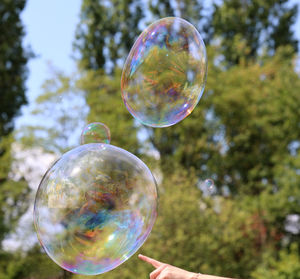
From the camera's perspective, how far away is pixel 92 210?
266cm

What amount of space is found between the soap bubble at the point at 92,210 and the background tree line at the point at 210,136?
7.75m

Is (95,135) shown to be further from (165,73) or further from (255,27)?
(255,27)

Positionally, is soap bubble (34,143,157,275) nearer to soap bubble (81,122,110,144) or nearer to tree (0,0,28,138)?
soap bubble (81,122,110,144)

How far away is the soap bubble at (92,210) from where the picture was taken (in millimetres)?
2652

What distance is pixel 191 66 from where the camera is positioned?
3627 mm

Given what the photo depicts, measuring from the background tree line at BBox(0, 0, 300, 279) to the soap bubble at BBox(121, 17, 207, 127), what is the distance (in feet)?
23.9

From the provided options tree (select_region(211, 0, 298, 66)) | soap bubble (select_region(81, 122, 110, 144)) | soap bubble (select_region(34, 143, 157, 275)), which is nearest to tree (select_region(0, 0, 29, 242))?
tree (select_region(211, 0, 298, 66))

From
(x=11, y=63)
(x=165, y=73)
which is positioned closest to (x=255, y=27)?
(x=11, y=63)

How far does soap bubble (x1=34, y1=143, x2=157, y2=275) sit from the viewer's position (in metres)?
2.65

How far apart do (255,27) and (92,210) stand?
17070 millimetres

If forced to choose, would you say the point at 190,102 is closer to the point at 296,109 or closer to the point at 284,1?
the point at 296,109

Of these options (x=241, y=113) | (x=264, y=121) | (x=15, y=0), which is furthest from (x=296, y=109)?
(x=15, y=0)

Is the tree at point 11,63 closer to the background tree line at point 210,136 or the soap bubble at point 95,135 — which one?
the background tree line at point 210,136

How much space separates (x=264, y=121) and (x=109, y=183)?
13132 mm
